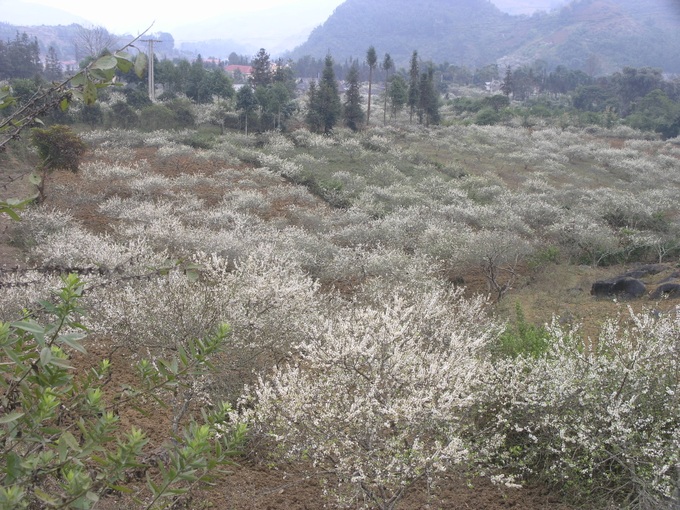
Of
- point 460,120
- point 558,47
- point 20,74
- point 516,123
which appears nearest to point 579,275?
point 516,123

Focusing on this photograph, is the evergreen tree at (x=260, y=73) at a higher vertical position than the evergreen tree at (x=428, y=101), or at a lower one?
higher

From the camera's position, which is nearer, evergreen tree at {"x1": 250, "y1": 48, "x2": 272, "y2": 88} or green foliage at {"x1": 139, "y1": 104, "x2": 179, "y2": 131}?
green foliage at {"x1": 139, "y1": 104, "x2": 179, "y2": 131}

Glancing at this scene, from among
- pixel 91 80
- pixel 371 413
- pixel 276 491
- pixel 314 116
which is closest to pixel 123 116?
pixel 314 116

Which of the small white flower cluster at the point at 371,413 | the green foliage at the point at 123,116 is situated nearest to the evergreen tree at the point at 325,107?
the green foliage at the point at 123,116

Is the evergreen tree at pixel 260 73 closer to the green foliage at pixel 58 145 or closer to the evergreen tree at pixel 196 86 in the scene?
the evergreen tree at pixel 196 86

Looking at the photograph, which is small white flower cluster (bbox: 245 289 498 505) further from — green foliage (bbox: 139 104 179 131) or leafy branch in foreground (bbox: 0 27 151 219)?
green foliage (bbox: 139 104 179 131)

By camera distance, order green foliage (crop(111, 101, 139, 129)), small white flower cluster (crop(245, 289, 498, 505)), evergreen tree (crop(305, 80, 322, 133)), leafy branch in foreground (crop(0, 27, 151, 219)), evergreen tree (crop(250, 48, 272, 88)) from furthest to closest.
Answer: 1. evergreen tree (crop(250, 48, 272, 88))
2. evergreen tree (crop(305, 80, 322, 133))
3. green foliage (crop(111, 101, 139, 129))
4. small white flower cluster (crop(245, 289, 498, 505))
5. leafy branch in foreground (crop(0, 27, 151, 219))

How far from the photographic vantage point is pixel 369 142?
35.6 m

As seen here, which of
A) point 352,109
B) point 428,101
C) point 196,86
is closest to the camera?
point 352,109

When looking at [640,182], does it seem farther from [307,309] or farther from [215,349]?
[215,349]

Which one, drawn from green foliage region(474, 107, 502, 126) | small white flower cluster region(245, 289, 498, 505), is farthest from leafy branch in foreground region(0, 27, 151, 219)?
green foliage region(474, 107, 502, 126)

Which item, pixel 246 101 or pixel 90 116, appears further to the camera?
pixel 246 101

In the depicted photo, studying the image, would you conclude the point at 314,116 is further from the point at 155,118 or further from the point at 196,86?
the point at 196,86

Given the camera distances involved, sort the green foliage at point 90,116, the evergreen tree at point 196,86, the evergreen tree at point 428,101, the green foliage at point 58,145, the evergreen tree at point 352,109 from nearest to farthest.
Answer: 1. the green foliage at point 58,145
2. the green foliage at point 90,116
3. the evergreen tree at point 352,109
4. the evergreen tree at point 196,86
5. the evergreen tree at point 428,101
